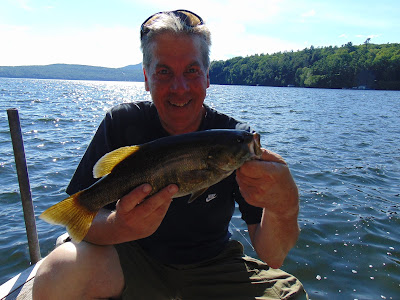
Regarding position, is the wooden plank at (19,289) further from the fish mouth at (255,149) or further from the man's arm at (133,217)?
the fish mouth at (255,149)

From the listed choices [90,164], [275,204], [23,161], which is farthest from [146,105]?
[23,161]

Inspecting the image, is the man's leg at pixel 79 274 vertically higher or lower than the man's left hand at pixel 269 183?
lower

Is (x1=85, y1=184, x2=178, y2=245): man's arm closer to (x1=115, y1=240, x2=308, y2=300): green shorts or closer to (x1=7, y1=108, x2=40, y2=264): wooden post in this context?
(x1=115, y1=240, x2=308, y2=300): green shorts

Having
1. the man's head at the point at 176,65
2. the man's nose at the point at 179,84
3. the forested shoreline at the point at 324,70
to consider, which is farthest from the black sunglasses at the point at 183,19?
the forested shoreline at the point at 324,70

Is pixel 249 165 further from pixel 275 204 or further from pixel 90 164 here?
pixel 90 164

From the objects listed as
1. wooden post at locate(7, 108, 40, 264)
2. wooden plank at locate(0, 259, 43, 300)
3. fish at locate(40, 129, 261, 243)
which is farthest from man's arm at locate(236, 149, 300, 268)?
wooden post at locate(7, 108, 40, 264)

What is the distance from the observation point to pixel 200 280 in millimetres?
3193

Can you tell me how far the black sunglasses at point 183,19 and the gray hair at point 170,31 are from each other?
0.14 ft

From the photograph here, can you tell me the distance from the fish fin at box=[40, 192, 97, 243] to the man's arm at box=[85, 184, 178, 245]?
8.7 inches

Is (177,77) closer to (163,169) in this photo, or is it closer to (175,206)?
(163,169)

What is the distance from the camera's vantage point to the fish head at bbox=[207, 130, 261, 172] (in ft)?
8.55

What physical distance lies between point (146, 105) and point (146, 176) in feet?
4.40

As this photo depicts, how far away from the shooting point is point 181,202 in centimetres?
324

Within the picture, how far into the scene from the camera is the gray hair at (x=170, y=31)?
322cm
